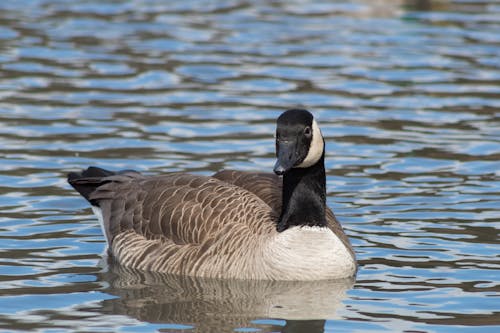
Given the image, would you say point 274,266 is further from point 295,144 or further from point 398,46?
point 398,46

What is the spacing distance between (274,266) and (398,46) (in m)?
12.5

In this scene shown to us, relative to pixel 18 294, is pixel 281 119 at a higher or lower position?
A: higher

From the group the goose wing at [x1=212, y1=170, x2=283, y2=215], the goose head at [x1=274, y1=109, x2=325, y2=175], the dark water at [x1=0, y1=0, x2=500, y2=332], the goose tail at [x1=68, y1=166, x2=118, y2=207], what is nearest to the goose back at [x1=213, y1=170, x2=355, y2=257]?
the goose wing at [x1=212, y1=170, x2=283, y2=215]

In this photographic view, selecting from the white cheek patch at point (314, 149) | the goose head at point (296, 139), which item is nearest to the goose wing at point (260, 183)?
the white cheek patch at point (314, 149)

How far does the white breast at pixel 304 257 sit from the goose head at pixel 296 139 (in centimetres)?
69

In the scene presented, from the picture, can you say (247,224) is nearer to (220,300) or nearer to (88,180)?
(220,300)

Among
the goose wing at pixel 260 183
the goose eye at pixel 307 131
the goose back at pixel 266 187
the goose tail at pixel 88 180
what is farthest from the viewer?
the goose tail at pixel 88 180

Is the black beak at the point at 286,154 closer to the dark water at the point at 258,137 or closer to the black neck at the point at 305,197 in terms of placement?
the black neck at the point at 305,197

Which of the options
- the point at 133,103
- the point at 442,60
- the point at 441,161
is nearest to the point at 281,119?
the point at 441,161

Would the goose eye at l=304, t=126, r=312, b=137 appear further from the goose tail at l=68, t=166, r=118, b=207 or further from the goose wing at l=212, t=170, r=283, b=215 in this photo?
the goose tail at l=68, t=166, r=118, b=207

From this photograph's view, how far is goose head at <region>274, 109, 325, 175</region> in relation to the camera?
10828 millimetres

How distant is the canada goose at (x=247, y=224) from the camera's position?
A: 36.7 ft

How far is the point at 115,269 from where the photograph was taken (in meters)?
11.9

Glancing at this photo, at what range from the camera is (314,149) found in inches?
437
